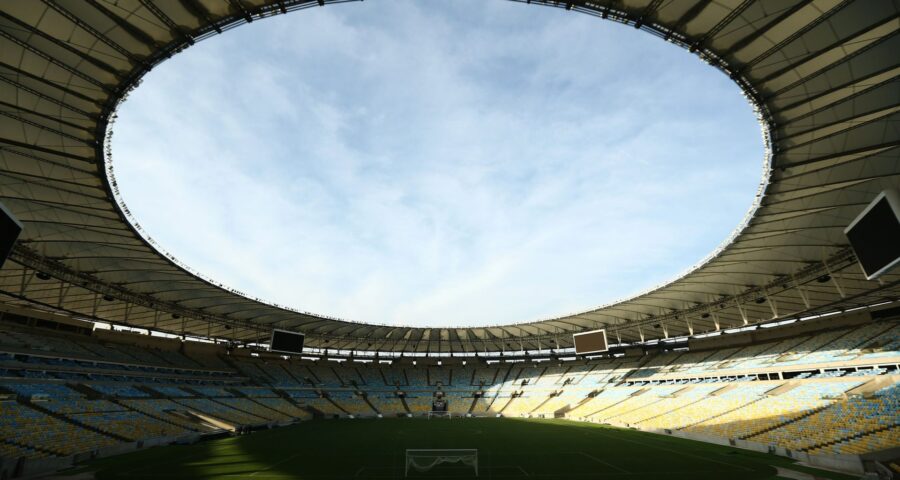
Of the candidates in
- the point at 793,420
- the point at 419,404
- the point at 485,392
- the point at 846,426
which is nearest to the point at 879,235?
the point at 846,426

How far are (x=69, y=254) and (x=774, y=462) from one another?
152 ft

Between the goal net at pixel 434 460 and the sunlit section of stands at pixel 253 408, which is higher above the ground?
the sunlit section of stands at pixel 253 408

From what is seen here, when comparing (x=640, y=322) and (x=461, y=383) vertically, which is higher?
(x=640, y=322)

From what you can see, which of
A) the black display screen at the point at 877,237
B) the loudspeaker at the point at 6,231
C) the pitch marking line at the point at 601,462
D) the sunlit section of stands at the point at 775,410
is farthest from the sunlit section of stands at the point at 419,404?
the black display screen at the point at 877,237

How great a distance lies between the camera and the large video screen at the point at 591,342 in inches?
1727

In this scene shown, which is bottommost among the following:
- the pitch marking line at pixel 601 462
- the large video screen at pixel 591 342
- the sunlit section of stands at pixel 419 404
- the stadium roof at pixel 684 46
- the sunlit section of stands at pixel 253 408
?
the pitch marking line at pixel 601 462

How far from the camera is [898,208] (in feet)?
44.8

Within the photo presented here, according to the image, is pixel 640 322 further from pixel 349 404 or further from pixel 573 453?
pixel 349 404

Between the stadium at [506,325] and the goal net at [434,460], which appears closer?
the stadium at [506,325]

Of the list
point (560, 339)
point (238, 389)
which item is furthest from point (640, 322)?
point (238, 389)

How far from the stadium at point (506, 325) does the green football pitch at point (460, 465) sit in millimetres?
284

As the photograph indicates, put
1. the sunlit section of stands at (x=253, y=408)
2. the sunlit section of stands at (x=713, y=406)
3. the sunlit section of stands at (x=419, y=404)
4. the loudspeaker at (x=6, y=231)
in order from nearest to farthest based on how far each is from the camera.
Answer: the loudspeaker at (x=6, y=231) → the sunlit section of stands at (x=713, y=406) → the sunlit section of stands at (x=253, y=408) → the sunlit section of stands at (x=419, y=404)

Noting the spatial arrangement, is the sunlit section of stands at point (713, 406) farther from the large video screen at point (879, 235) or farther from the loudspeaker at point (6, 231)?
the loudspeaker at point (6, 231)

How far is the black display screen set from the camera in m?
14.2
